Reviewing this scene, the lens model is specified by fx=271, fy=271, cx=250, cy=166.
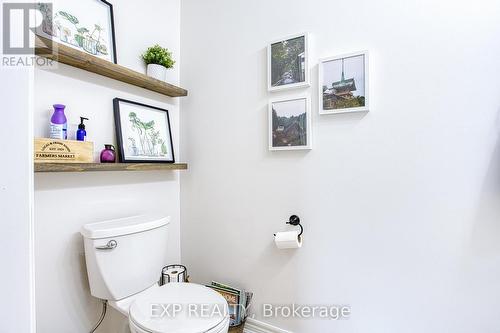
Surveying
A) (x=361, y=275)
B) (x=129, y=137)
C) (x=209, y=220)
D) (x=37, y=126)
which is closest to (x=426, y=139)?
(x=361, y=275)

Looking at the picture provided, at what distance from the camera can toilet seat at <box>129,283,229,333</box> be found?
1065 millimetres

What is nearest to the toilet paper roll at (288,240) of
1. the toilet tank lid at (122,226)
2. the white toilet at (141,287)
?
the white toilet at (141,287)

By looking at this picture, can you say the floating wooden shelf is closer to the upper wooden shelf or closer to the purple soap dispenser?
the purple soap dispenser

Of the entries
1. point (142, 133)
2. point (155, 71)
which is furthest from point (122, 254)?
point (155, 71)

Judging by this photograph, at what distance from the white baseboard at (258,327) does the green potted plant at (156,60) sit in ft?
5.10

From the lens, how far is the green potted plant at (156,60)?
161 cm

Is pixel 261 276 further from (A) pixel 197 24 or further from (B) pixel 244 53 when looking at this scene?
(A) pixel 197 24

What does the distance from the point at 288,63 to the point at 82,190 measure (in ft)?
4.10

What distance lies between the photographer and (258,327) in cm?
158

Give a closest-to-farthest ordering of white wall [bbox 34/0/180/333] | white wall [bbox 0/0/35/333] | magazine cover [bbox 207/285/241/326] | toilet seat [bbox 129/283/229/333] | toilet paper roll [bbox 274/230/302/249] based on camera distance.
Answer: white wall [bbox 0/0/35/333], toilet seat [bbox 129/283/229/333], white wall [bbox 34/0/180/333], toilet paper roll [bbox 274/230/302/249], magazine cover [bbox 207/285/241/326]

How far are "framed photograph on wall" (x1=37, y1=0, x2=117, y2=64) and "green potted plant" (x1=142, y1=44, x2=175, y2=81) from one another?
206mm

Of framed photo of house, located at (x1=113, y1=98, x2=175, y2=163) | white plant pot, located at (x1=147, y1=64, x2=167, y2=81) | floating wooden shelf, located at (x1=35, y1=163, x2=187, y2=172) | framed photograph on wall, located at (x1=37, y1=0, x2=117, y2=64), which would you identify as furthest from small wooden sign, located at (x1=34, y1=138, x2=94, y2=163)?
white plant pot, located at (x1=147, y1=64, x2=167, y2=81)

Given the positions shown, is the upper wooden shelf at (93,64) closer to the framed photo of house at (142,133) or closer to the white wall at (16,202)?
the framed photo of house at (142,133)

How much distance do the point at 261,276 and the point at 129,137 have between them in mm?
1100
